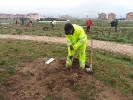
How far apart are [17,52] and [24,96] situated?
16.8 ft

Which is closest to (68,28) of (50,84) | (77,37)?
(77,37)

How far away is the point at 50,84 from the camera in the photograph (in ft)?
19.8

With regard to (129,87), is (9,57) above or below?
above

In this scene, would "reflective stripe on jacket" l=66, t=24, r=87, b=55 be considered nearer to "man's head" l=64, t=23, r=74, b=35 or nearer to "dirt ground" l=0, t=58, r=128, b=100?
"man's head" l=64, t=23, r=74, b=35

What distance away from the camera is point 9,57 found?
9.13 metres

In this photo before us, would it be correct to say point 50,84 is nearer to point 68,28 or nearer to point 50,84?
point 50,84

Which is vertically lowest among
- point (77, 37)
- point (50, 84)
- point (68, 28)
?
point (50, 84)

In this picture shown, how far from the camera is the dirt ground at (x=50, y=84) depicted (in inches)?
220

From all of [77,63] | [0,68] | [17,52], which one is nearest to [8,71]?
[0,68]

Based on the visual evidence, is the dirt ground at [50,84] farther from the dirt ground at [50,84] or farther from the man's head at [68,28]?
the man's head at [68,28]

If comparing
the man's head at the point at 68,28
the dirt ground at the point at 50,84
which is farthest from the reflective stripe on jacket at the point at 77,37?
the dirt ground at the point at 50,84

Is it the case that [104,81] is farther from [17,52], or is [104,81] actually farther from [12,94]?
[17,52]

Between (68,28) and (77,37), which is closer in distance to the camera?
(68,28)

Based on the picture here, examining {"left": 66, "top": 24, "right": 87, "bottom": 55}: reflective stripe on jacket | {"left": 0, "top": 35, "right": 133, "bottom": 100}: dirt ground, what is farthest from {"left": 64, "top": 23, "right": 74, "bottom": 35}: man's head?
{"left": 0, "top": 35, "right": 133, "bottom": 100}: dirt ground
